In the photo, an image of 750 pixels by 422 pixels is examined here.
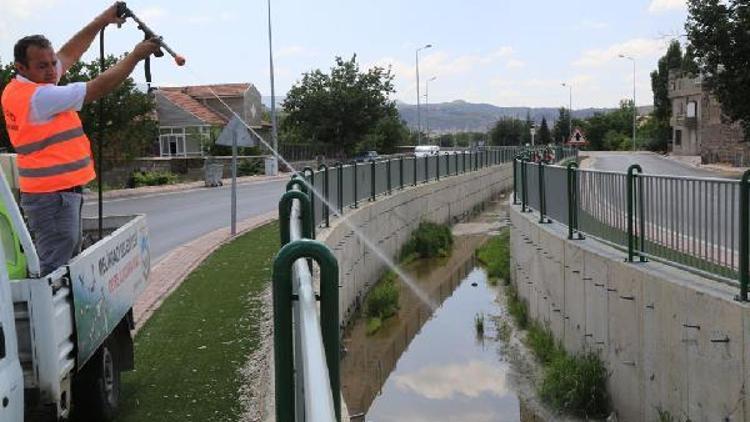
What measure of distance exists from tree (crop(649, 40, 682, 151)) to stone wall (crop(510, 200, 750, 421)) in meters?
87.5

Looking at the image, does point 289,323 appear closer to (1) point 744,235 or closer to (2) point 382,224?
(1) point 744,235

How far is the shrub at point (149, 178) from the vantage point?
37062 mm

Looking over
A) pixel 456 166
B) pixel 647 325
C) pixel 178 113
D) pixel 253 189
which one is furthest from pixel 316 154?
pixel 647 325

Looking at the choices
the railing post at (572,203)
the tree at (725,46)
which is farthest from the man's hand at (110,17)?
the tree at (725,46)

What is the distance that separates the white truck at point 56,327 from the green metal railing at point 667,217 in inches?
171

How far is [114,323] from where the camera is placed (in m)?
5.43

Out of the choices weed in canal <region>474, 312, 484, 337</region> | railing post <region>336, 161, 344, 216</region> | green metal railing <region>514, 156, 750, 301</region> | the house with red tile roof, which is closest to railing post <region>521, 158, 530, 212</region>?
weed in canal <region>474, 312, 484, 337</region>

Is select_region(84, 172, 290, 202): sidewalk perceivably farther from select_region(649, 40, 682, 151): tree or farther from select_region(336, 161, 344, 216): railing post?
select_region(649, 40, 682, 151): tree

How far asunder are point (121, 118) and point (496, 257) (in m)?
16.3

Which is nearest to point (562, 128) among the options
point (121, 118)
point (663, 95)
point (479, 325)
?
point (663, 95)

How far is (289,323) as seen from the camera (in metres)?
2.89

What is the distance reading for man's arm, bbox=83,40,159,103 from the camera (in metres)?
4.68

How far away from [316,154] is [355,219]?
45.6m

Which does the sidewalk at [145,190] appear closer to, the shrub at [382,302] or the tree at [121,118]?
the tree at [121,118]
